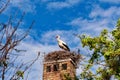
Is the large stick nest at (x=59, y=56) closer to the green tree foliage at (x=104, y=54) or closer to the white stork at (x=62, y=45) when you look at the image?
the white stork at (x=62, y=45)

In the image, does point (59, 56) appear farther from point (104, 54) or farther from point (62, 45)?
point (104, 54)

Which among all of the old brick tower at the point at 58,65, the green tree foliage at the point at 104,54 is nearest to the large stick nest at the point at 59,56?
the old brick tower at the point at 58,65

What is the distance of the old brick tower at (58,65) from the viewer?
31828 mm

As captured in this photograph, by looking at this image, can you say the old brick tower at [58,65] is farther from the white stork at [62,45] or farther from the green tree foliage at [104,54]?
the green tree foliage at [104,54]

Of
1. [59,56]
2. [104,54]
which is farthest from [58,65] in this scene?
[104,54]

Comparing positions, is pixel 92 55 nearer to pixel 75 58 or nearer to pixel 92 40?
pixel 92 40

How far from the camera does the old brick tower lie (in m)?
31.8

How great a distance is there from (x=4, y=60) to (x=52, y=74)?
2817 cm

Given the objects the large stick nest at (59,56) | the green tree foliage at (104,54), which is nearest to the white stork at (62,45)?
the large stick nest at (59,56)

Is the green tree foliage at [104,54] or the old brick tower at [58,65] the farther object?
the old brick tower at [58,65]

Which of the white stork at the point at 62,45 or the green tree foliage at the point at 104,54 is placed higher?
the white stork at the point at 62,45

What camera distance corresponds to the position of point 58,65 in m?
32.8

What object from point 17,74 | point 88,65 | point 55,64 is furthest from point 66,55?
point 17,74

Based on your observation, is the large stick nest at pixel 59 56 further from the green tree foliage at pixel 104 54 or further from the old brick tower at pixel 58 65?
the green tree foliage at pixel 104 54
